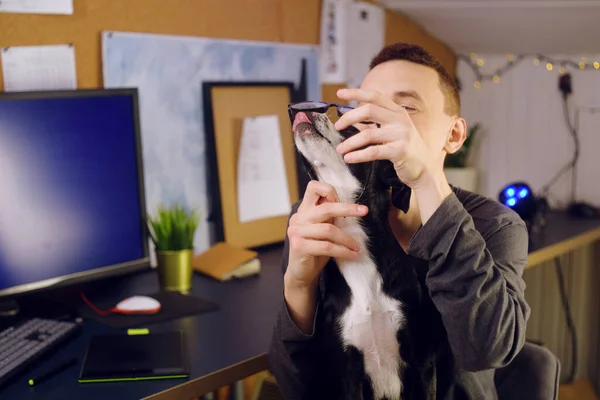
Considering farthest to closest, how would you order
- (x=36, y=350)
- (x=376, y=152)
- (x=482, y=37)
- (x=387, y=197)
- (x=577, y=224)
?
1. (x=482, y=37)
2. (x=577, y=224)
3. (x=36, y=350)
4. (x=387, y=197)
5. (x=376, y=152)

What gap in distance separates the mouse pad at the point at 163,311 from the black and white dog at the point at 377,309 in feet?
1.70

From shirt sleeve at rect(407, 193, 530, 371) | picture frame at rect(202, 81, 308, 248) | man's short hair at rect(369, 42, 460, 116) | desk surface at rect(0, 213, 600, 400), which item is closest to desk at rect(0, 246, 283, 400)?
desk surface at rect(0, 213, 600, 400)

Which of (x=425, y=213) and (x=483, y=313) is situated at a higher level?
(x=425, y=213)

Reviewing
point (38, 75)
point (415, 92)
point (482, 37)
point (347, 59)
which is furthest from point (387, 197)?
point (482, 37)

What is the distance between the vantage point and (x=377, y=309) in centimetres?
95

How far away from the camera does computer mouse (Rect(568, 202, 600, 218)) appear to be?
230 cm

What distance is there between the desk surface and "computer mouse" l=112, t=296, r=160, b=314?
0.20 ft

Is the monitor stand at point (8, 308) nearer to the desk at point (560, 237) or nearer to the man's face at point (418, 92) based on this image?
the man's face at point (418, 92)

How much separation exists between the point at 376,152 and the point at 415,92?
0.71ft

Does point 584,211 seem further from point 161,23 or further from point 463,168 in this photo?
point 161,23

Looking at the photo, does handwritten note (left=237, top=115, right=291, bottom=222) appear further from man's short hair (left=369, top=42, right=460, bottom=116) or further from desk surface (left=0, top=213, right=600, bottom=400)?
man's short hair (left=369, top=42, right=460, bottom=116)

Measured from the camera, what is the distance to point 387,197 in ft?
3.19

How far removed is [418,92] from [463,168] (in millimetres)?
1514

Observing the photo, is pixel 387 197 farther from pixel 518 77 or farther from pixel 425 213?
pixel 518 77
